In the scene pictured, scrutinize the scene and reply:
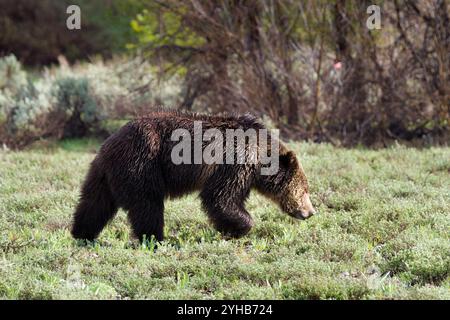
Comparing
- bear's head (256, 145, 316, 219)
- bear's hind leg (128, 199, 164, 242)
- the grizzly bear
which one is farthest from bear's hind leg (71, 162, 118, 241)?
bear's head (256, 145, 316, 219)

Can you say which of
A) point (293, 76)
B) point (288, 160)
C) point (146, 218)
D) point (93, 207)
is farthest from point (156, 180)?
point (293, 76)

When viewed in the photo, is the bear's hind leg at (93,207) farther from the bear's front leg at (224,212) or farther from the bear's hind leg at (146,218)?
the bear's front leg at (224,212)

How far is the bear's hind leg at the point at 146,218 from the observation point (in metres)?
7.08

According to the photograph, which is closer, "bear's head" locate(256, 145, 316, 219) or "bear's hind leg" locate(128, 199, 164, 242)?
"bear's hind leg" locate(128, 199, 164, 242)

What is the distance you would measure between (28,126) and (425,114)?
6908mm

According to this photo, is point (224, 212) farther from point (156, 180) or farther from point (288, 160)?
point (288, 160)

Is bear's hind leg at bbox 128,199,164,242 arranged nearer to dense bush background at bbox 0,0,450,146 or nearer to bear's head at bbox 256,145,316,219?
bear's head at bbox 256,145,316,219

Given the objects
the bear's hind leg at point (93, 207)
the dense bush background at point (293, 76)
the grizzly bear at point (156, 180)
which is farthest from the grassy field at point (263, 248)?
the dense bush background at point (293, 76)

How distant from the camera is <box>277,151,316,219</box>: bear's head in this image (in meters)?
7.75

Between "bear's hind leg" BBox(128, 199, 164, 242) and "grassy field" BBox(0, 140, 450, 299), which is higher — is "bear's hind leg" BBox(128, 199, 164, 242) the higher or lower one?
the higher one

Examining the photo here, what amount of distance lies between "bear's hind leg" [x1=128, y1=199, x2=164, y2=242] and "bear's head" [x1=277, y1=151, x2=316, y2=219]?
1.33m

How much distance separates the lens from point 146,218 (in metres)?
7.11

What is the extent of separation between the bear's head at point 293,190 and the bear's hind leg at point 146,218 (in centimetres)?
133
